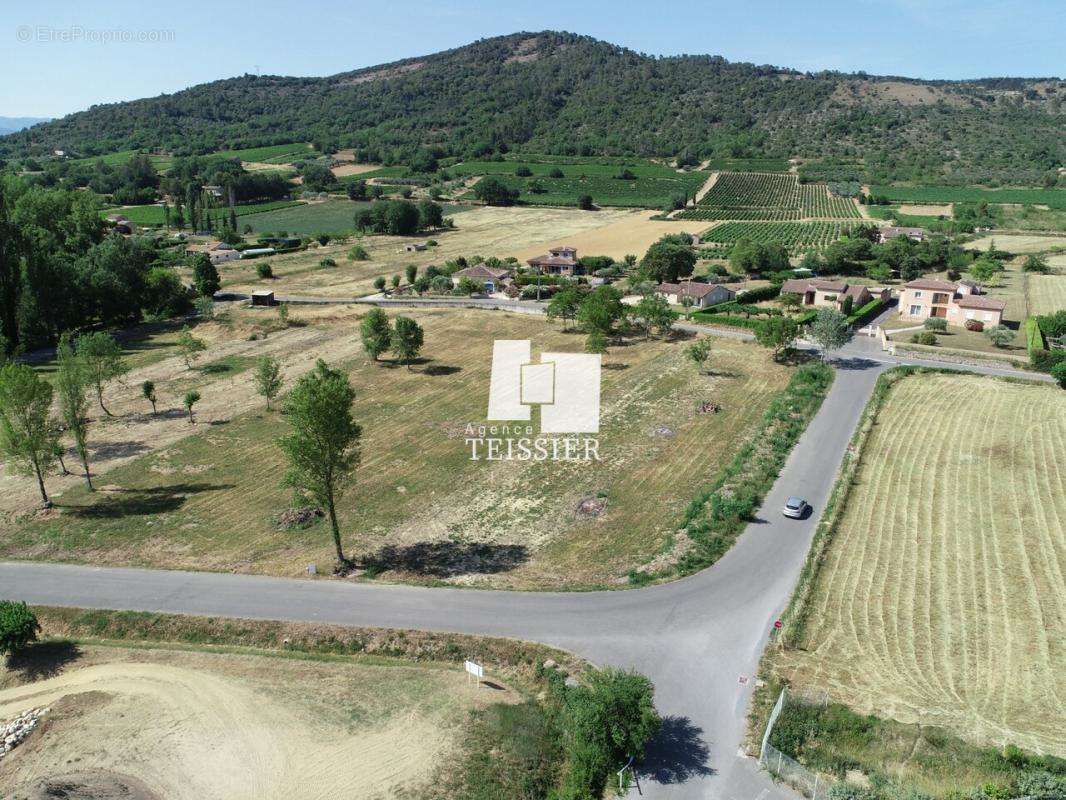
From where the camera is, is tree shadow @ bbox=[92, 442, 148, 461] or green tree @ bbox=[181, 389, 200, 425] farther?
green tree @ bbox=[181, 389, 200, 425]

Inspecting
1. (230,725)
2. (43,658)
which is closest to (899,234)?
(230,725)

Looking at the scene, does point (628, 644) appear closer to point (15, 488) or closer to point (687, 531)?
point (687, 531)

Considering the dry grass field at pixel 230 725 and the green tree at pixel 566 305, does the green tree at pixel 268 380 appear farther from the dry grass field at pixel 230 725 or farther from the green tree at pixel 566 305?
the green tree at pixel 566 305

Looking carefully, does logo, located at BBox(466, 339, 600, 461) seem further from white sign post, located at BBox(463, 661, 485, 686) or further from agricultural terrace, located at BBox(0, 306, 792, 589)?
white sign post, located at BBox(463, 661, 485, 686)

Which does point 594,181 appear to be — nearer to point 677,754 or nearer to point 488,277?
point 488,277

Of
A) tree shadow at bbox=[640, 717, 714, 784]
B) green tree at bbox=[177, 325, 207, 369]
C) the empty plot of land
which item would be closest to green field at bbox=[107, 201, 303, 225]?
green tree at bbox=[177, 325, 207, 369]

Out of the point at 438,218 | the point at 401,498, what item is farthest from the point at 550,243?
the point at 401,498
